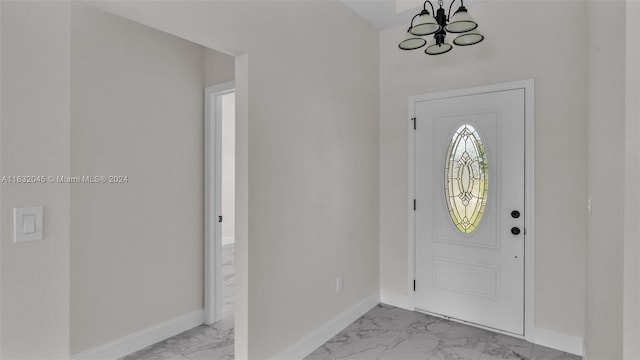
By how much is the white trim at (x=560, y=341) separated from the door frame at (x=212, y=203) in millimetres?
2731

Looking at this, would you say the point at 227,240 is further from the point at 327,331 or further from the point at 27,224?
the point at 27,224

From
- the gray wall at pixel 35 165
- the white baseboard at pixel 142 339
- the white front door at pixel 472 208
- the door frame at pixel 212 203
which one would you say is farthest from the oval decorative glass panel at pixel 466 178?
the gray wall at pixel 35 165

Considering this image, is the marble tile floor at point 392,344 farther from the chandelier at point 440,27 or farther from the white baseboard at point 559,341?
the chandelier at point 440,27

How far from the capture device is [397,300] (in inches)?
143

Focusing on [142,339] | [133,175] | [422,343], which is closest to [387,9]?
[133,175]

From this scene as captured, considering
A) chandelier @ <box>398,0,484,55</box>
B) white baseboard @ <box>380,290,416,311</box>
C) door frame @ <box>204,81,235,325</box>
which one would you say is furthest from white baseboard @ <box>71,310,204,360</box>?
chandelier @ <box>398,0,484,55</box>

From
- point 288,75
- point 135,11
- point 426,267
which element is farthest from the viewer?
point 426,267

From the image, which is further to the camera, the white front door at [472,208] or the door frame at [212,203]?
the door frame at [212,203]

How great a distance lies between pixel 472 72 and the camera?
316 cm

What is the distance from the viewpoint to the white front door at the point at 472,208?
117 inches

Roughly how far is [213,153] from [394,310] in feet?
7.60

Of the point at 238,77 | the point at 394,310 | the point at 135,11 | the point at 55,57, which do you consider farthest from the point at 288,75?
the point at 394,310

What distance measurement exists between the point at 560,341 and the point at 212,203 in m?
3.06

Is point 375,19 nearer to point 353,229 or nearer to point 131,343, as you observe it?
point 353,229
